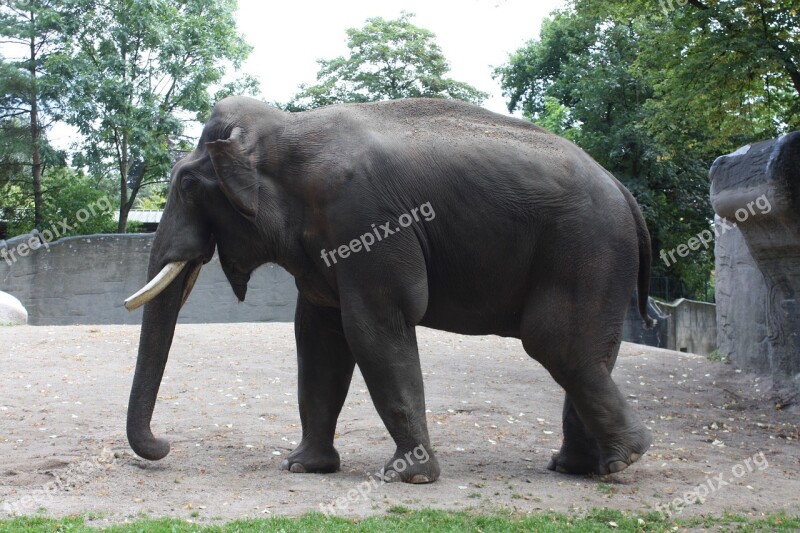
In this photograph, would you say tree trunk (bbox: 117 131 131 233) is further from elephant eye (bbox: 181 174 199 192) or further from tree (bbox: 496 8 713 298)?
elephant eye (bbox: 181 174 199 192)

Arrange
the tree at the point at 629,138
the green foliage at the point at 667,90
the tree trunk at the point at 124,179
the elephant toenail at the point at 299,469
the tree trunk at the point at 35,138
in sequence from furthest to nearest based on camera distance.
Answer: the tree at the point at 629,138, the tree trunk at the point at 124,179, the tree trunk at the point at 35,138, the green foliage at the point at 667,90, the elephant toenail at the point at 299,469

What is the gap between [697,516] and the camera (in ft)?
18.2

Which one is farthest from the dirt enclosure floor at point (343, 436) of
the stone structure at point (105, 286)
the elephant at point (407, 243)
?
the stone structure at point (105, 286)

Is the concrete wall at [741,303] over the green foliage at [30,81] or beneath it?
beneath

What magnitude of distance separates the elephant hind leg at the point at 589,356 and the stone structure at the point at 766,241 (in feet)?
13.6

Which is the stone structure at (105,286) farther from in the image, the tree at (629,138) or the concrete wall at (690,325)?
the tree at (629,138)

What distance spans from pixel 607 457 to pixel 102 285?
17.6 m

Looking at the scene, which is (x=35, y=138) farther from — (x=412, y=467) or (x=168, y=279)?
(x=412, y=467)

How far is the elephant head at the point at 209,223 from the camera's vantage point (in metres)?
5.95

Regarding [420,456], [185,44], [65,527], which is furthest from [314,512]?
[185,44]

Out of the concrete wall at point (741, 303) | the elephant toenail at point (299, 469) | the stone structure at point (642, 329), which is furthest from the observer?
the stone structure at point (642, 329)

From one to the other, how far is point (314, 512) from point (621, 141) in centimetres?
2496

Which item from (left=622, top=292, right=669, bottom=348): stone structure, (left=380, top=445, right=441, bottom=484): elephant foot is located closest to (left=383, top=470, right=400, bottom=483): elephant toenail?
A: (left=380, top=445, right=441, bottom=484): elephant foot

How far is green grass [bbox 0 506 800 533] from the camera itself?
4.85 metres
